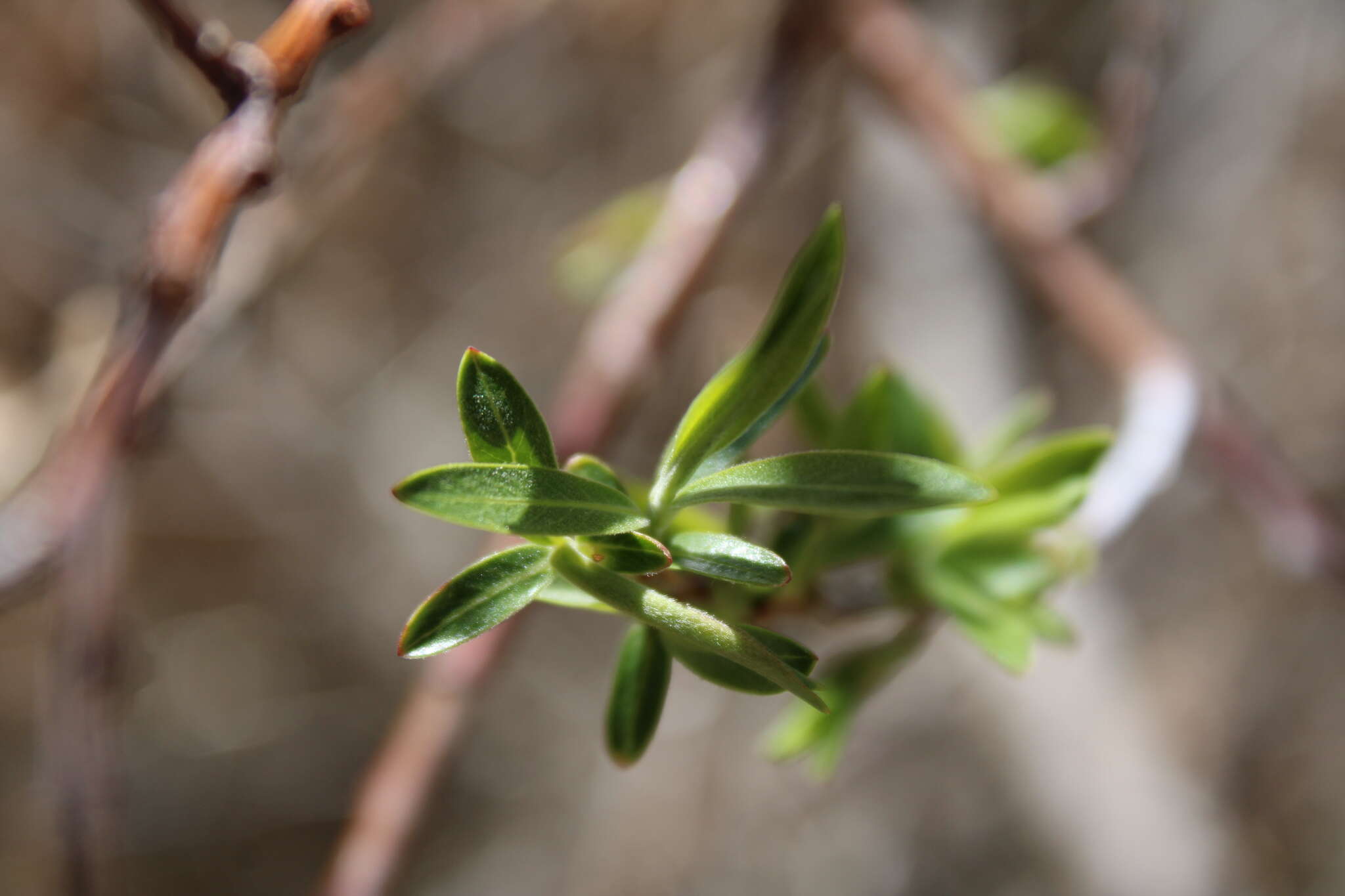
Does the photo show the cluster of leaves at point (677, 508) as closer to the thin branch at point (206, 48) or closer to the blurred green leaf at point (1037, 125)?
the thin branch at point (206, 48)

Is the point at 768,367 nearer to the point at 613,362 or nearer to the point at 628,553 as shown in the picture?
the point at 628,553

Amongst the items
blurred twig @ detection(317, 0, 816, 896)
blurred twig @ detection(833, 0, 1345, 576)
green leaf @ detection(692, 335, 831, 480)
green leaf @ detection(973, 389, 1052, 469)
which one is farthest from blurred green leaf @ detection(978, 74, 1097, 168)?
green leaf @ detection(692, 335, 831, 480)

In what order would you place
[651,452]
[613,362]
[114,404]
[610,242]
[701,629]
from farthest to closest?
[651,452] → [610,242] → [613,362] → [114,404] → [701,629]

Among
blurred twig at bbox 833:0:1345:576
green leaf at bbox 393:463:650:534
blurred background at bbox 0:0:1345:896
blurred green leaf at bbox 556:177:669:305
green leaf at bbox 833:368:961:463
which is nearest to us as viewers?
green leaf at bbox 393:463:650:534

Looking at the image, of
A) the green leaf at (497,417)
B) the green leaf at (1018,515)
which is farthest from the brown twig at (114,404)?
the green leaf at (1018,515)

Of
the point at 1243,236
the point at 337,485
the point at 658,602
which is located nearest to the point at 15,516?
the point at 658,602

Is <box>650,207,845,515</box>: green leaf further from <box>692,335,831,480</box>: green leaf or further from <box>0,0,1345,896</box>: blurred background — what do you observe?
<box>0,0,1345,896</box>: blurred background

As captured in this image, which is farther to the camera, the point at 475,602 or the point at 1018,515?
the point at 1018,515

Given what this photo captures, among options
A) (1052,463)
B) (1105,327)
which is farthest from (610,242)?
(1052,463)
